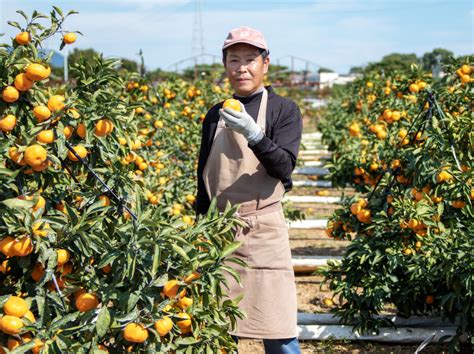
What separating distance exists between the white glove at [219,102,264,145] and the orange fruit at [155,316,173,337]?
63cm

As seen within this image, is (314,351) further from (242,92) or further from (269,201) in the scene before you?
(242,92)

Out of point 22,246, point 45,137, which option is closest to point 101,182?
point 45,137

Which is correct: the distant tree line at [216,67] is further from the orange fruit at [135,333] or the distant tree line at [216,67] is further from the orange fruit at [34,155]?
the orange fruit at [135,333]

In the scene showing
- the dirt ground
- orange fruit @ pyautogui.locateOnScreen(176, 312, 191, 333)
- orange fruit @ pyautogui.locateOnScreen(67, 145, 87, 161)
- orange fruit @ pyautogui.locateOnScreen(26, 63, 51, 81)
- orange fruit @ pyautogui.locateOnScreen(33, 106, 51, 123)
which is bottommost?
the dirt ground

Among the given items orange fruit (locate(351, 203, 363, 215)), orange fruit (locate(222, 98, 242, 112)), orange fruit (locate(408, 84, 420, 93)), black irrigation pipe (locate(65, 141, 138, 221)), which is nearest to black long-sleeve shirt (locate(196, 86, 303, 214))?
orange fruit (locate(222, 98, 242, 112))

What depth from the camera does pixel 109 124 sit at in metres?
2.01

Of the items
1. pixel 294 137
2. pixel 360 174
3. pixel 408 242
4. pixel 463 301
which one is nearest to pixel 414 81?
pixel 360 174

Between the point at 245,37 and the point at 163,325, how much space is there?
104 cm

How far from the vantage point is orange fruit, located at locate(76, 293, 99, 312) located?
1.74 metres

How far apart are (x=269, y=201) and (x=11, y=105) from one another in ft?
3.08

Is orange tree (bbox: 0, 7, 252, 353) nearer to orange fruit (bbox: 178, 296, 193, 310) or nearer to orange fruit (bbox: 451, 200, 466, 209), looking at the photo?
orange fruit (bbox: 178, 296, 193, 310)

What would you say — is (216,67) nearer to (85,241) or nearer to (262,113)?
(262,113)

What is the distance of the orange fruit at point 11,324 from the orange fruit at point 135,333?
0.29 m

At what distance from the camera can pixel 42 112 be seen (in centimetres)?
185
